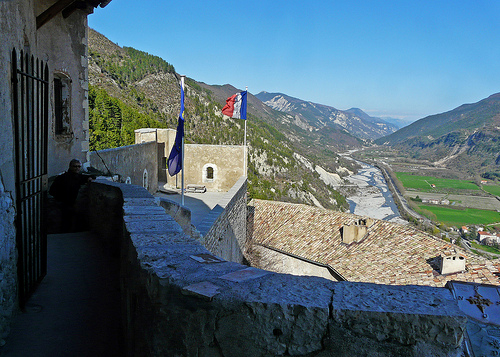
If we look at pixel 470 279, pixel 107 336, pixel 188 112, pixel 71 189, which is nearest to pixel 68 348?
pixel 107 336

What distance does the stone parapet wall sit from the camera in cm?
131

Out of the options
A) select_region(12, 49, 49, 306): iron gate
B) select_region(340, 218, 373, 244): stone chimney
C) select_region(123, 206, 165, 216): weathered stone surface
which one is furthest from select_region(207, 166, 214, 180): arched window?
select_region(123, 206, 165, 216): weathered stone surface

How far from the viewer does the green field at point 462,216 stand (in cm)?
6378

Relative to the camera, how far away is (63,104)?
7344 mm

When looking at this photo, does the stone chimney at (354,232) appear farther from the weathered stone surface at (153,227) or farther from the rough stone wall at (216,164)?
the weathered stone surface at (153,227)

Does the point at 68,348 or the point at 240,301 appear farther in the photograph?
the point at 68,348

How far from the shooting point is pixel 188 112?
5006cm

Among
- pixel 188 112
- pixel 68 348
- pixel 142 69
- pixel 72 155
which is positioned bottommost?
pixel 68 348

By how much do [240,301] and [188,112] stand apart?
50112 millimetres

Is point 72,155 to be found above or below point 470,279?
above

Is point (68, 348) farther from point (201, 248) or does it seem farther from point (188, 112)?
point (188, 112)

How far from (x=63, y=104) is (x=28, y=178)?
4.96m

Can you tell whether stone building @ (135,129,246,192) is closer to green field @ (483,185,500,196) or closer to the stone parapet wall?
the stone parapet wall

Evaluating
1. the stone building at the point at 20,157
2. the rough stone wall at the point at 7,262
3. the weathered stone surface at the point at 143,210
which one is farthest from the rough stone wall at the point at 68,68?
the rough stone wall at the point at 7,262
